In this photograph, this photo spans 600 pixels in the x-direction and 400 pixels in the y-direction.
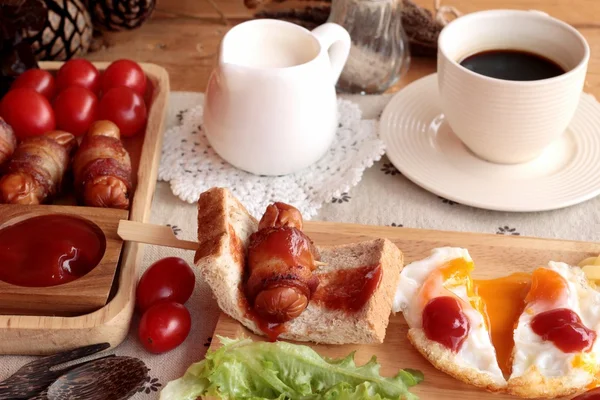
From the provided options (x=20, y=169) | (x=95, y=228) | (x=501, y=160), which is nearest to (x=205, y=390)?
(x=95, y=228)

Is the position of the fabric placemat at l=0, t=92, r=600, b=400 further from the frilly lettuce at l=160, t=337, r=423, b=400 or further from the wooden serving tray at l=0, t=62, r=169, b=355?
the frilly lettuce at l=160, t=337, r=423, b=400

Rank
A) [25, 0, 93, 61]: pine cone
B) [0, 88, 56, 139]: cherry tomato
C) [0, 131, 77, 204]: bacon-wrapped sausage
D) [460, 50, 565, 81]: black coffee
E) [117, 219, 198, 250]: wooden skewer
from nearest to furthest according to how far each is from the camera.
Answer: [117, 219, 198, 250]: wooden skewer < [0, 131, 77, 204]: bacon-wrapped sausage < [460, 50, 565, 81]: black coffee < [0, 88, 56, 139]: cherry tomato < [25, 0, 93, 61]: pine cone

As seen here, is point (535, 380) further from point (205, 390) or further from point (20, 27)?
point (20, 27)

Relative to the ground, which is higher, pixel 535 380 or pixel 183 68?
pixel 535 380

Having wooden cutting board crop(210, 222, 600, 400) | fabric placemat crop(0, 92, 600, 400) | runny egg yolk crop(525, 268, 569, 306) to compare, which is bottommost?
fabric placemat crop(0, 92, 600, 400)

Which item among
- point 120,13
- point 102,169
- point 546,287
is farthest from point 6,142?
point 546,287

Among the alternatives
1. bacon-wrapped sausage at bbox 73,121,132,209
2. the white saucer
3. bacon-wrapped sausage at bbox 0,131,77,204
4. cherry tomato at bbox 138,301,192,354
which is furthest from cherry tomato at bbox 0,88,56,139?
the white saucer

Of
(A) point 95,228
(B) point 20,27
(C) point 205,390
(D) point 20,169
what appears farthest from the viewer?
(B) point 20,27

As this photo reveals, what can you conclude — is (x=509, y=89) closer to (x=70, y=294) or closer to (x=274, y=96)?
(x=274, y=96)
